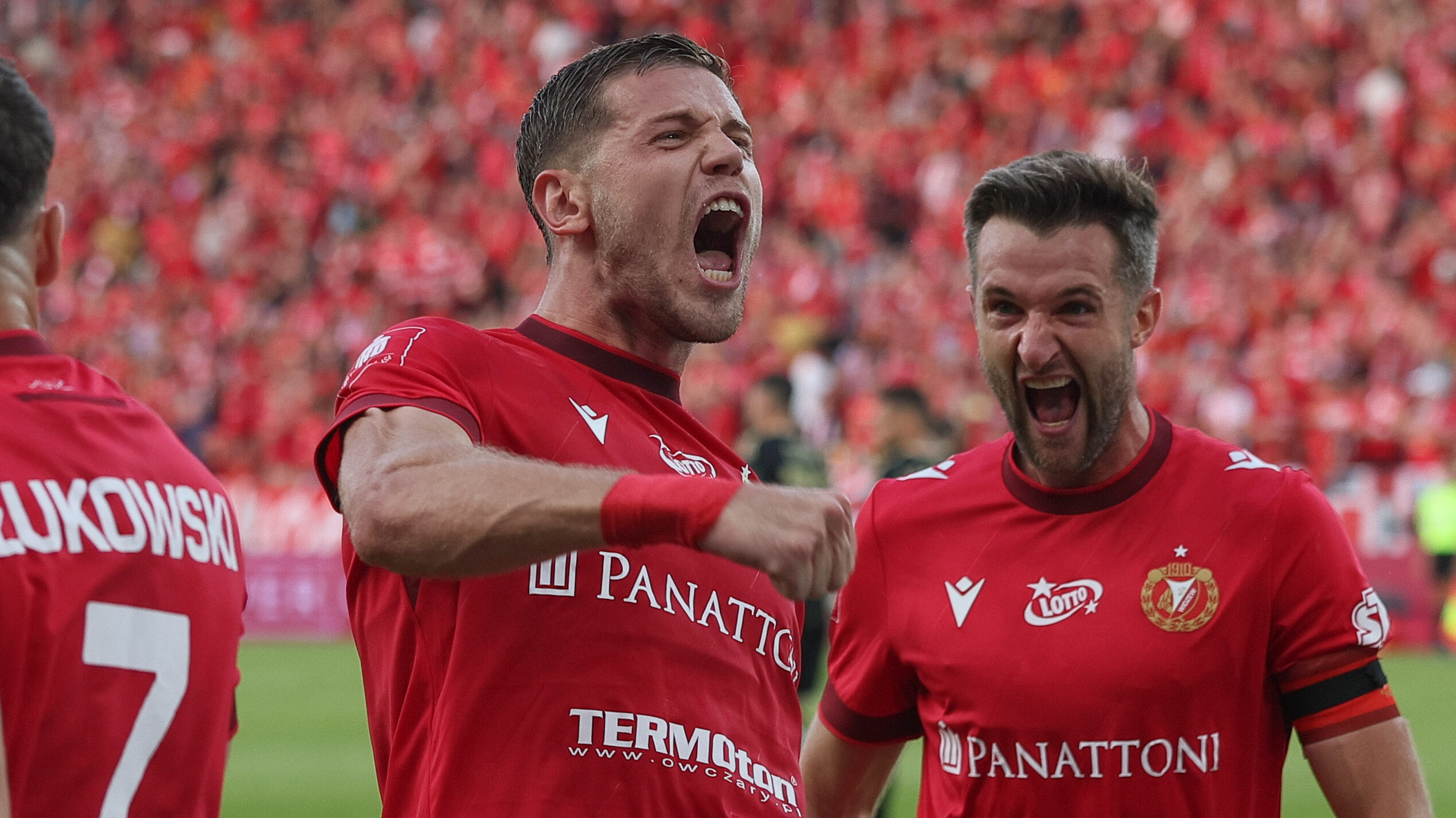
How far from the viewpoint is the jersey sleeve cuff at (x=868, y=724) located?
3.47 m

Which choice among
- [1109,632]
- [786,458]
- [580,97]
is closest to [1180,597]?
[1109,632]

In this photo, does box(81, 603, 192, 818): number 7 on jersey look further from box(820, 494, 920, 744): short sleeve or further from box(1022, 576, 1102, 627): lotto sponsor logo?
box(1022, 576, 1102, 627): lotto sponsor logo

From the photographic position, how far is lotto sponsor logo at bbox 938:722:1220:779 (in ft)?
10.1

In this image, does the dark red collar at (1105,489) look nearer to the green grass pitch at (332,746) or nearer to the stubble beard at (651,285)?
the stubble beard at (651,285)

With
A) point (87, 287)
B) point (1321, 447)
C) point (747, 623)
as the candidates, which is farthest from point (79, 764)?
point (87, 287)

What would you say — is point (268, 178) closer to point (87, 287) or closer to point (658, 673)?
point (87, 287)

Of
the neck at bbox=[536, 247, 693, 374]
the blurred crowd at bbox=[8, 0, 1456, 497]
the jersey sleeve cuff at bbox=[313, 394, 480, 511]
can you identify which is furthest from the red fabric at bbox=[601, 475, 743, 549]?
the blurred crowd at bbox=[8, 0, 1456, 497]

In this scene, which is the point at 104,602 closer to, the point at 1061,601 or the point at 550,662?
the point at 550,662

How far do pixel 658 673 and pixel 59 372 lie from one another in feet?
3.21

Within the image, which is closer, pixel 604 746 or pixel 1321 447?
pixel 604 746

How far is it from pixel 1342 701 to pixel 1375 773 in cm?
14

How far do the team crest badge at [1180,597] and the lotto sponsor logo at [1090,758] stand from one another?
0.20 m

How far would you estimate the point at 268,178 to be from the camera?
2259cm

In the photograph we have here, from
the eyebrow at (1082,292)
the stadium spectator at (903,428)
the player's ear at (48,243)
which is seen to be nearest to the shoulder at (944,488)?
the eyebrow at (1082,292)
